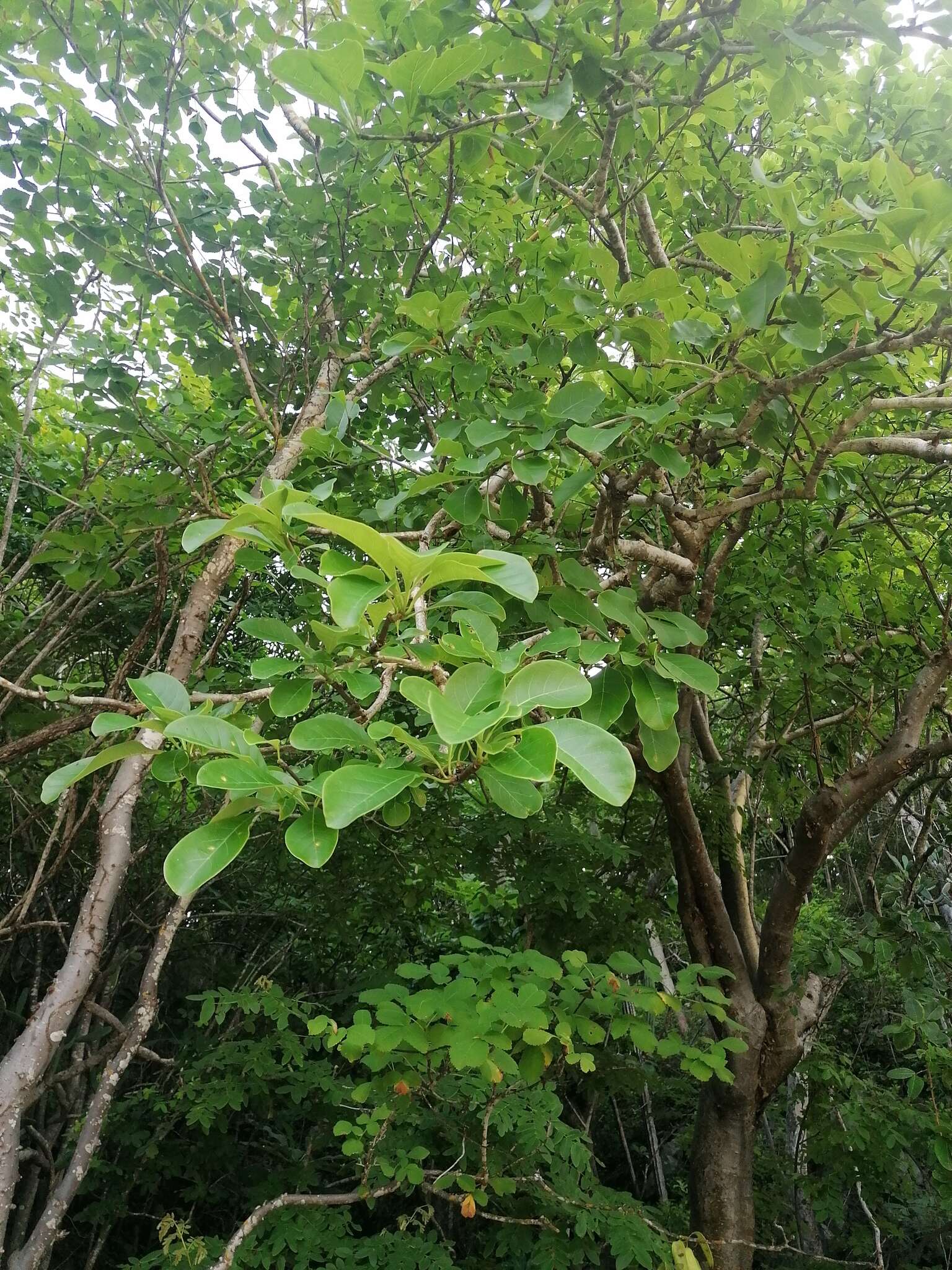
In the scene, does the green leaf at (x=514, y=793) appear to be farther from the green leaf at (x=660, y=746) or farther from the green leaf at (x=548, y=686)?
the green leaf at (x=660, y=746)

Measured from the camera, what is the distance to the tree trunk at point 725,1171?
279cm

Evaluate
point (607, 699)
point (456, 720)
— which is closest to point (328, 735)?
point (456, 720)

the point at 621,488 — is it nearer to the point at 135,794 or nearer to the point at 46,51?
the point at 135,794

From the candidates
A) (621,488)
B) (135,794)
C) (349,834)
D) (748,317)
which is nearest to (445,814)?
(349,834)

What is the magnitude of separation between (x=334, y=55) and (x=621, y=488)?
101cm

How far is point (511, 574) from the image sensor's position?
81 centimetres

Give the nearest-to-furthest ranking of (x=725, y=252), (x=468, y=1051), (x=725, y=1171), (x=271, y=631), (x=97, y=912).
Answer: (x=271, y=631)
(x=725, y=252)
(x=97, y=912)
(x=468, y=1051)
(x=725, y=1171)

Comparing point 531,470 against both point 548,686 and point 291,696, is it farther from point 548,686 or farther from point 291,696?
point 548,686

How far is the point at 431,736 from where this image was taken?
87 centimetres

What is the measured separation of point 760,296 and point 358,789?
43.9 inches

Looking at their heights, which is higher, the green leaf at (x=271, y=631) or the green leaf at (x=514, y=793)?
the green leaf at (x=271, y=631)

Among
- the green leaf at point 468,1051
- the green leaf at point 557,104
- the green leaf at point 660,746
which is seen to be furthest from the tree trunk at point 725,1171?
the green leaf at point 557,104

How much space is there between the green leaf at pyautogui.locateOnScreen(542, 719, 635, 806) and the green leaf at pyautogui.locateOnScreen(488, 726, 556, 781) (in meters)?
0.01

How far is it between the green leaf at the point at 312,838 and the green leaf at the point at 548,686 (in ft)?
0.70
